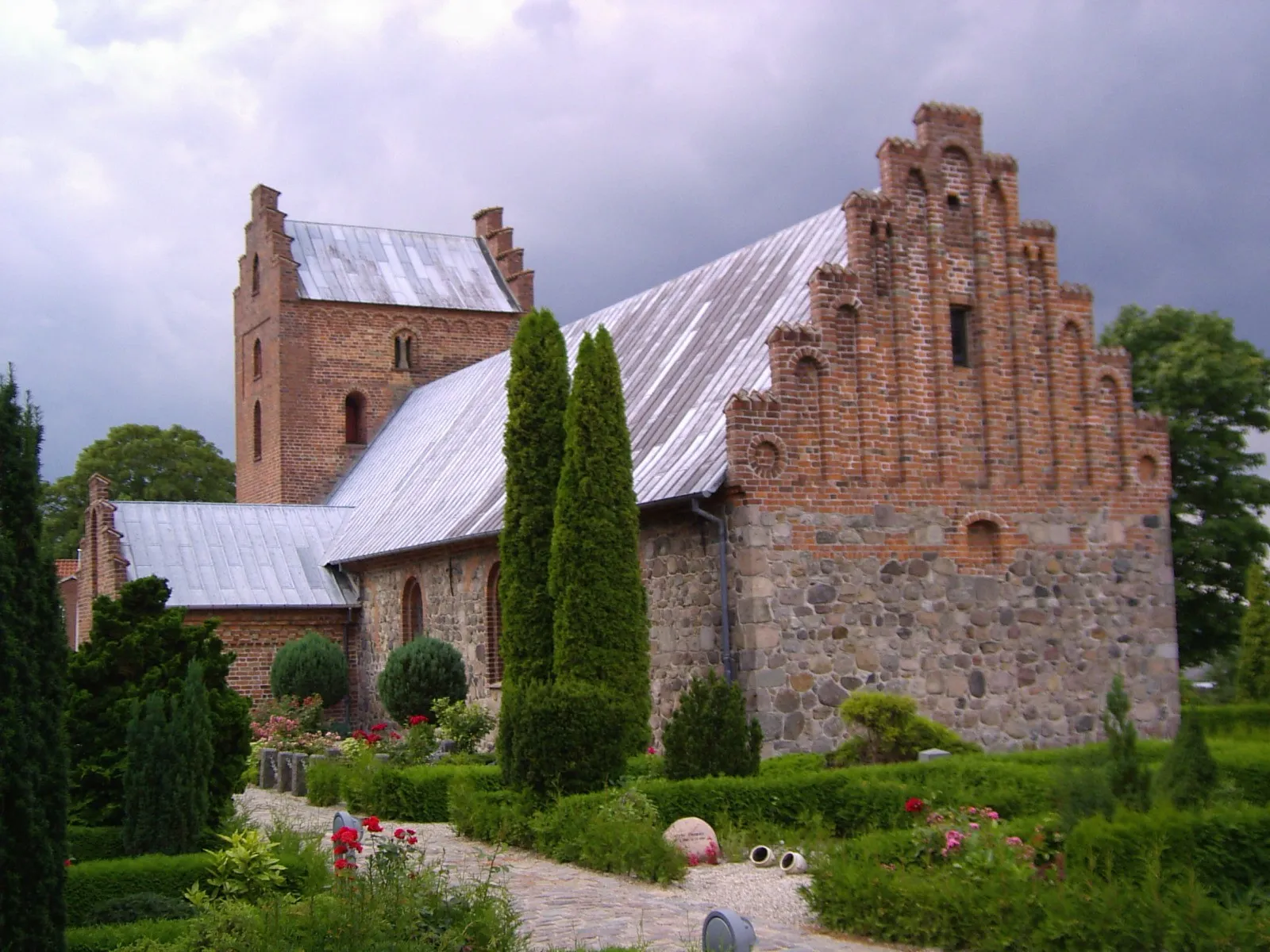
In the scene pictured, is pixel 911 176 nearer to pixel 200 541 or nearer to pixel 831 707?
pixel 831 707

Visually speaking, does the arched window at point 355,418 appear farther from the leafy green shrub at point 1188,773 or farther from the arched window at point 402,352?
the leafy green shrub at point 1188,773

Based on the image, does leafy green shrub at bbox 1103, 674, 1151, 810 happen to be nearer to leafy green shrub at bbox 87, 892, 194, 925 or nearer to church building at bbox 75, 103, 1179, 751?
leafy green shrub at bbox 87, 892, 194, 925

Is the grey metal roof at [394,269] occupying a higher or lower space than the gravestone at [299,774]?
higher

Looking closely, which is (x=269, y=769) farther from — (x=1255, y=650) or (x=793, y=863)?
(x=1255, y=650)

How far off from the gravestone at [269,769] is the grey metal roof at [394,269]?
15448 millimetres

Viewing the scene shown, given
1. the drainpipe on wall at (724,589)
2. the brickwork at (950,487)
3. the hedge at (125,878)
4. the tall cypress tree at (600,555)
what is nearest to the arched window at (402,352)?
the brickwork at (950,487)

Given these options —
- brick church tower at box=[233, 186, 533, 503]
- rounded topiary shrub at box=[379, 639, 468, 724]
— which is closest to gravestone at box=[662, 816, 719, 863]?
rounded topiary shrub at box=[379, 639, 468, 724]

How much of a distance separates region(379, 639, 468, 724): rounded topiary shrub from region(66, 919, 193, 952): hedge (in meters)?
12.2

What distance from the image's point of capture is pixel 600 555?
1398 cm

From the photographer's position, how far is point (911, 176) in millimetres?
17625

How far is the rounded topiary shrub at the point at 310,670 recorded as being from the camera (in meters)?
24.6

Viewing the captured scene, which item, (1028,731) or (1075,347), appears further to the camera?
(1075,347)

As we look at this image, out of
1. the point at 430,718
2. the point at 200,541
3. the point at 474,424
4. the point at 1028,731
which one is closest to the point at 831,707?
the point at 1028,731

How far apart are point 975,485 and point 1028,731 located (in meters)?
3.03
